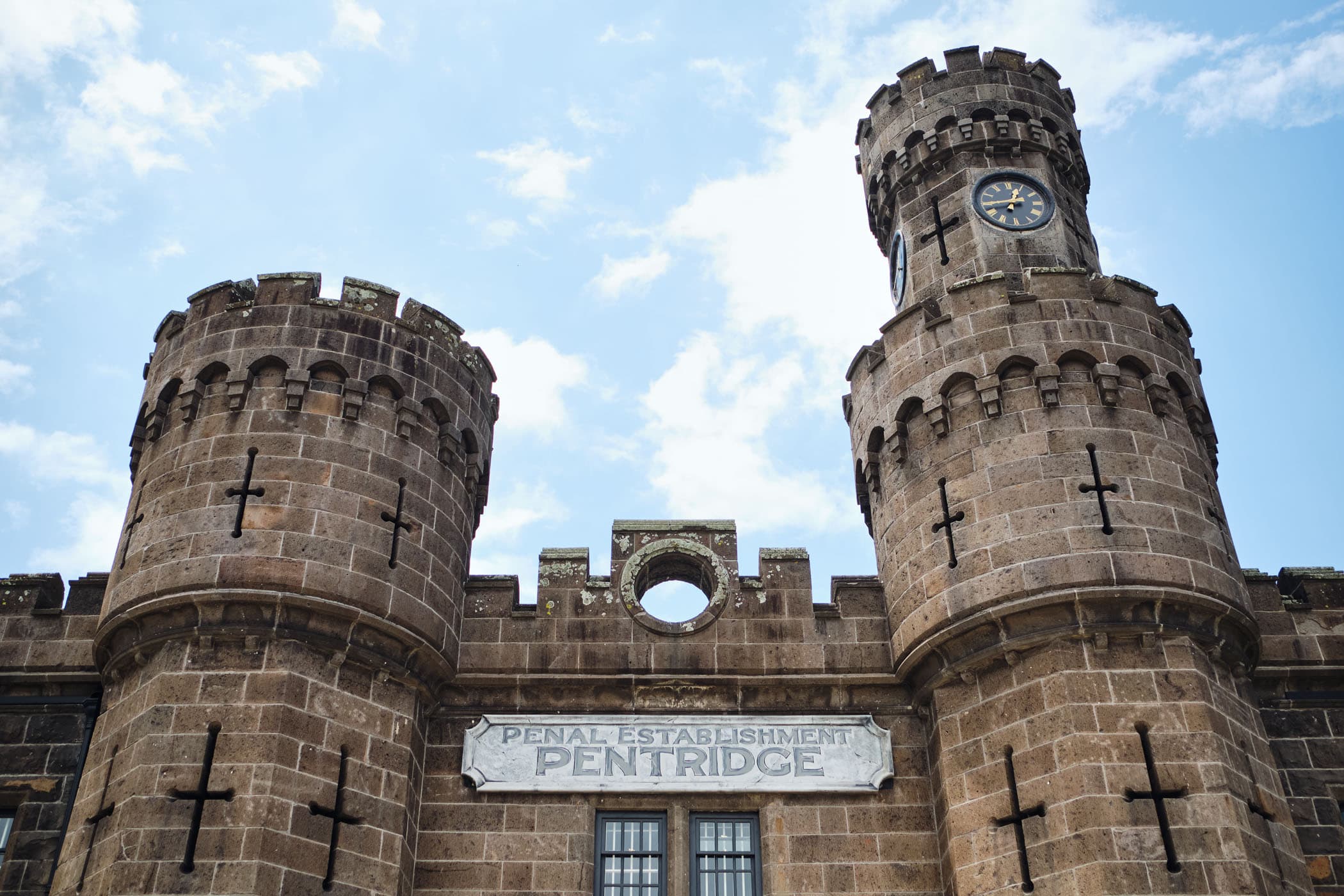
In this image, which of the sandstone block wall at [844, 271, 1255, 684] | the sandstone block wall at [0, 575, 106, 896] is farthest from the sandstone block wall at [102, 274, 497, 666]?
the sandstone block wall at [844, 271, 1255, 684]

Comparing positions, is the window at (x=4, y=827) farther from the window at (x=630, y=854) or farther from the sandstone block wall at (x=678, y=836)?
the window at (x=630, y=854)

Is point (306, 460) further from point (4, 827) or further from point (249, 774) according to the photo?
point (4, 827)

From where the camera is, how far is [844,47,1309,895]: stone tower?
13.6 meters

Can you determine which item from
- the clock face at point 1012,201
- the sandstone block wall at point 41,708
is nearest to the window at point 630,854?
the sandstone block wall at point 41,708

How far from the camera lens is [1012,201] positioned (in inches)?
819

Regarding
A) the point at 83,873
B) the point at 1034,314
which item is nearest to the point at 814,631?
the point at 1034,314

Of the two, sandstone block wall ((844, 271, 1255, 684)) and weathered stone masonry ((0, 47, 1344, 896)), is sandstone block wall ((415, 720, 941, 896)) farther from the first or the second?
sandstone block wall ((844, 271, 1255, 684))

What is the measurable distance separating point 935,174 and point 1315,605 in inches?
368

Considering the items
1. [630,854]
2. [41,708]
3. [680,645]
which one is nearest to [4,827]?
[41,708]

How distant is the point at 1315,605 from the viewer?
1691 cm

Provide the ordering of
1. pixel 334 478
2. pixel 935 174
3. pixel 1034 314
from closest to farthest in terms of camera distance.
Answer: pixel 334 478, pixel 1034 314, pixel 935 174

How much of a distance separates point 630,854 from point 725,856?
116cm

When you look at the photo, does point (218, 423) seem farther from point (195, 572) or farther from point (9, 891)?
point (9, 891)

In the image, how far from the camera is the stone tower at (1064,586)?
537 inches
